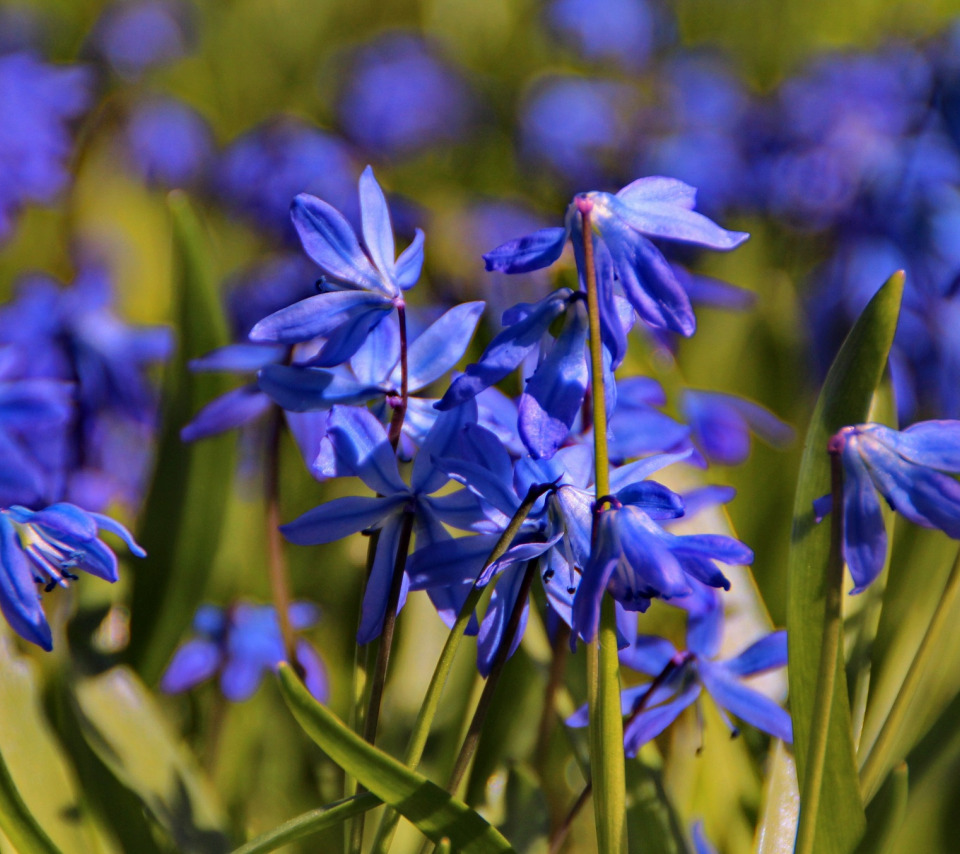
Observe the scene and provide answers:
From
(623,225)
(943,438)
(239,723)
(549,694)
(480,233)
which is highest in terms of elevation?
(623,225)

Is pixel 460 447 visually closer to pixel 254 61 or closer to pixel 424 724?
pixel 424 724

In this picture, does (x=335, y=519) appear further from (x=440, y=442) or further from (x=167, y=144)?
(x=167, y=144)

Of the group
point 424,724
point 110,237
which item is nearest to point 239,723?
point 424,724

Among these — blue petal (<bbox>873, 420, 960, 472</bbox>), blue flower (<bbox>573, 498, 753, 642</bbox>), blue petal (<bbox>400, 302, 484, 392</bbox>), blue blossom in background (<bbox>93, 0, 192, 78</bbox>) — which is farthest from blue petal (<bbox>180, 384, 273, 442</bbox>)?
blue blossom in background (<bbox>93, 0, 192, 78</bbox>)

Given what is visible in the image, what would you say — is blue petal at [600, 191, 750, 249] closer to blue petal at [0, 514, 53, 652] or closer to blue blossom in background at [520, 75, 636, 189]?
blue petal at [0, 514, 53, 652]

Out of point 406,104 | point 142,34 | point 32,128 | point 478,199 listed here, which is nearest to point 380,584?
point 32,128

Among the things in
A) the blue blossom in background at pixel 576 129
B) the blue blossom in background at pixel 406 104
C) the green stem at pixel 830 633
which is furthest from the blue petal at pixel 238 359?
the blue blossom in background at pixel 406 104

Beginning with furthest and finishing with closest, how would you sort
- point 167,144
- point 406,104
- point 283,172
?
1. point 406,104
2. point 167,144
3. point 283,172
